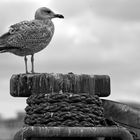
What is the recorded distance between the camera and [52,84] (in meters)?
3.55

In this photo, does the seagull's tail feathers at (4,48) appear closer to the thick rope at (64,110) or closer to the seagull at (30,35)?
the seagull at (30,35)

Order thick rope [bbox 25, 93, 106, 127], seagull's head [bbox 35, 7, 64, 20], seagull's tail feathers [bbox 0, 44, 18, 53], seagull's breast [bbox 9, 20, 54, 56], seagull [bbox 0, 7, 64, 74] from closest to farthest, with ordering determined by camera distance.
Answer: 1. thick rope [bbox 25, 93, 106, 127]
2. seagull's tail feathers [bbox 0, 44, 18, 53]
3. seagull [bbox 0, 7, 64, 74]
4. seagull's breast [bbox 9, 20, 54, 56]
5. seagull's head [bbox 35, 7, 64, 20]

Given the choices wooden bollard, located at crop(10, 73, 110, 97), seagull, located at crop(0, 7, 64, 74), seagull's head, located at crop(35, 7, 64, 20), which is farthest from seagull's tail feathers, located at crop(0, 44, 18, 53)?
wooden bollard, located at crop(10, 73, 110, 97)

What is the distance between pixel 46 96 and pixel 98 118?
435 mm

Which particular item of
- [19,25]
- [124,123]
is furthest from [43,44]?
[124,123]

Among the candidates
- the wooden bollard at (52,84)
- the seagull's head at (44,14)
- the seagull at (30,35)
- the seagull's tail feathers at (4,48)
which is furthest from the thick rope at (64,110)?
the seagull's head at (44,14)

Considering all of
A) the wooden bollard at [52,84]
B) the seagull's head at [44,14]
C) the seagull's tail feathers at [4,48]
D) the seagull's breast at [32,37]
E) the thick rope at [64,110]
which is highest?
the seagull's head at [44,14]

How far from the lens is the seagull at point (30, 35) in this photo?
806 cm

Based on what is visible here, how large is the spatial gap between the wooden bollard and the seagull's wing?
4.40m

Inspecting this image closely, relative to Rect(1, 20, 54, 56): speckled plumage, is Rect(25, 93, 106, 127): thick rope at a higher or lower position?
lower

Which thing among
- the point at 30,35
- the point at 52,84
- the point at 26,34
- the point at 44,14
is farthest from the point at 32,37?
the point at 52,84

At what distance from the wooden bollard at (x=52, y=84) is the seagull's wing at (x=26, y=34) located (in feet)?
14.4

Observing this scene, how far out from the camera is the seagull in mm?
8062

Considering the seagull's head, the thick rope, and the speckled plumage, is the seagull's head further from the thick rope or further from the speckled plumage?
the thick rope
